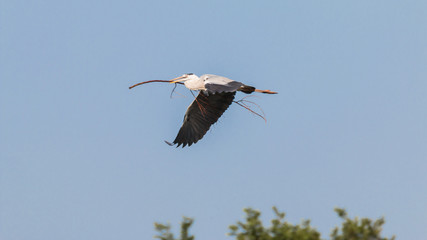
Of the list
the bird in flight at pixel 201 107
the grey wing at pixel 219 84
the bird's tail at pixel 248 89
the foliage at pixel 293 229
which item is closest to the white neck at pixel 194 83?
the bird in flight at pixel 201 107

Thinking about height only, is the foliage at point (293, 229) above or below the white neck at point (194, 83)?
below

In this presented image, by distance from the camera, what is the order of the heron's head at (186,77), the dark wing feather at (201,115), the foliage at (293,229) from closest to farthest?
the foliage at (293,229) < the heron's head at (186,77) < the dark wing feather at (201,115)

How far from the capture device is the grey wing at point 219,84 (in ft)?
58.0

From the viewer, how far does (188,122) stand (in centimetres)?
2214

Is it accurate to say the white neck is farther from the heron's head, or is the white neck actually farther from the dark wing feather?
the dark wing feather

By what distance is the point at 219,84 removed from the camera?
59.3 ft

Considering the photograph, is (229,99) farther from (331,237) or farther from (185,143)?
(331,237)

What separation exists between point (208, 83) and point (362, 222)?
6.65 m

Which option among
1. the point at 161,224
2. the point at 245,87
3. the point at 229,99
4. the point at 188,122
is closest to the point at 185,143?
the point at 188,122

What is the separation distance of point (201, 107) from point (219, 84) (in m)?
3.60

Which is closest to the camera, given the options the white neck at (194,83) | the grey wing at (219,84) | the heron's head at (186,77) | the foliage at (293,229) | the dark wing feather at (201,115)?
the foliage at (293,229)

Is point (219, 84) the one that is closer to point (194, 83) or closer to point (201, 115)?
point (194, 83)

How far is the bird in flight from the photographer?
1953 centimetres

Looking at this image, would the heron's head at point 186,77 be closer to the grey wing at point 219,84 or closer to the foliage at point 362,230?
the grey wing at point 219,84
